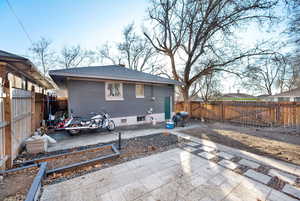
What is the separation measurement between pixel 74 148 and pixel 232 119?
9548mm

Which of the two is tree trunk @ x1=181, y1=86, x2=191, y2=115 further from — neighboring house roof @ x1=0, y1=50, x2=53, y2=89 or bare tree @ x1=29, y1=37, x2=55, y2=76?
bare tree @ x1=29, y1=37, x2=55, y2=76

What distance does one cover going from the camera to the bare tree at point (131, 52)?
16797 millimetres

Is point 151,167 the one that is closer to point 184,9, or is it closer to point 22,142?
point 22,142

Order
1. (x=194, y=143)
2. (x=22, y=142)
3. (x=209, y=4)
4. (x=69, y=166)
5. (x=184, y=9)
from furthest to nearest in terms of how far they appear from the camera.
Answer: (x=184, y=9), (x=209, y=4), (x=194, y=143), (x=22, y=142), (x=69, y=166)

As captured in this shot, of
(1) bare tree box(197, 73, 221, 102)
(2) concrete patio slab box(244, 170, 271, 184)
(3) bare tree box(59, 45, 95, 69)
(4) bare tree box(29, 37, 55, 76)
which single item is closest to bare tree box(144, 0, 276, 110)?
(1) bare tree box(197, 73, 221, 102)

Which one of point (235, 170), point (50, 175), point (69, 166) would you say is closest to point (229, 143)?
point (235, 170)

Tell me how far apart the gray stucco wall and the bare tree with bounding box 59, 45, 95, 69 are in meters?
15.3

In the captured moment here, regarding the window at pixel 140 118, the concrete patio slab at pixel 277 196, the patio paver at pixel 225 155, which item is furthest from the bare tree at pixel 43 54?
the concrete patio slab at pixel 277 196

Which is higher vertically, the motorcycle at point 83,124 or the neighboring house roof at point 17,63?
the neighboring house roof at point 17,63

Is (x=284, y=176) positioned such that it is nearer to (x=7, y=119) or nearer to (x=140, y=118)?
(x=7, y=119)

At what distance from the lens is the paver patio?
185 cm

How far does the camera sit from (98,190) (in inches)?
78.7

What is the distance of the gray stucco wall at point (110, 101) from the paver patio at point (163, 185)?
4243mm

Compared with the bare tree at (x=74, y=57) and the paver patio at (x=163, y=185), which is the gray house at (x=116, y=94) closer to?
the paver patio at (x=163, y=185)
